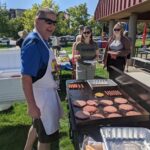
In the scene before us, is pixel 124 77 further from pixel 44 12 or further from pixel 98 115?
pixel 44 12

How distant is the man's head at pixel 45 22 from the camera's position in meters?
2.76

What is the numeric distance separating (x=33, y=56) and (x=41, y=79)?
0.92ft

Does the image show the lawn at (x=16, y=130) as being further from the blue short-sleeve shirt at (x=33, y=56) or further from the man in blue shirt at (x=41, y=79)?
the blue short-sleeve shirt at (x=33, y=56)

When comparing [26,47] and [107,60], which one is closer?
[26,47]

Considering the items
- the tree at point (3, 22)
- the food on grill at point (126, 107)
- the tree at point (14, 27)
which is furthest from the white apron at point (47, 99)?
the tree at point (14, 27)

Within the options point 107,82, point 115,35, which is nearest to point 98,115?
point 107,82

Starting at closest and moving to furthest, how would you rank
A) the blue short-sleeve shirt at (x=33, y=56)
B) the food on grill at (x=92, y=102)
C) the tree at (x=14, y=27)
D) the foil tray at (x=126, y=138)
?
1. the foil tray at (x=126, y=138)
2. the blue short-sleeve shirt at (x=33, y=56)
3. the food on grill at (x=92, y=102)
4. the tree at (x=14, y=27)

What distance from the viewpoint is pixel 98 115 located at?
281 cm

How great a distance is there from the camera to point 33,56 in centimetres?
263

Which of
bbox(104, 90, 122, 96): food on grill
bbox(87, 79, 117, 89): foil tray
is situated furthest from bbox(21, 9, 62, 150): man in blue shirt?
bbox(87, 79, 117, 89): foil tray

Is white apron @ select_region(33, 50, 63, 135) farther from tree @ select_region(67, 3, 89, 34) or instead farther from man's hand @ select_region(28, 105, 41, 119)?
tree @ select_region(67, 3, 89, 34)

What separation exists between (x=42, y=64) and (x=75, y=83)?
1.62 metres

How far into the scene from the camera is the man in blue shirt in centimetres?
265

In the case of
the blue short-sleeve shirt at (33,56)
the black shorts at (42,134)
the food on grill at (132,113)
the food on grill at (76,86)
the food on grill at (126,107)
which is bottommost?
the black shorts at (42,134)
